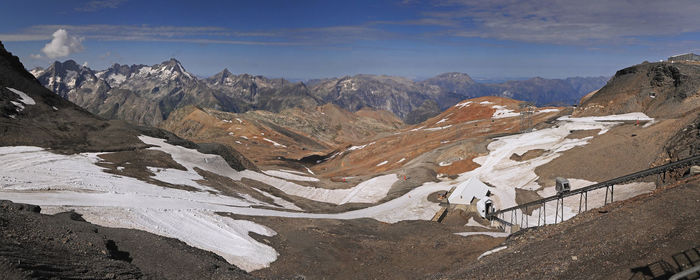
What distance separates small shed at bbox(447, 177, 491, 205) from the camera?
55.1 metres

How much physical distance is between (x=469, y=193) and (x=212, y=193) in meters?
34.6

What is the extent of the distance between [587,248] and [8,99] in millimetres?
74436

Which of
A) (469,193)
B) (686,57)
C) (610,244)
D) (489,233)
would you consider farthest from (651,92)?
(610,244)

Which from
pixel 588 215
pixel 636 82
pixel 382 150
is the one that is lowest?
pixel 382 150

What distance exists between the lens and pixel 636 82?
83.2 meters

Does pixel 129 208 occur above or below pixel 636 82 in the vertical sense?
below

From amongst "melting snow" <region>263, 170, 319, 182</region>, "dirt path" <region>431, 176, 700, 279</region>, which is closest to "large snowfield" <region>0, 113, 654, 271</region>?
"melting snow" <region>263, 170, 319, 182</region>

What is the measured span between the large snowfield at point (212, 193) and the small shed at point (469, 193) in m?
2.44

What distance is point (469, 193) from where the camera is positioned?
5550cm

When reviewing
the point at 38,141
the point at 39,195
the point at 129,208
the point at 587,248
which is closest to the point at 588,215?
the point at 587,248

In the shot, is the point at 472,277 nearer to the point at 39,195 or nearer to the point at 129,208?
the point at 129,208

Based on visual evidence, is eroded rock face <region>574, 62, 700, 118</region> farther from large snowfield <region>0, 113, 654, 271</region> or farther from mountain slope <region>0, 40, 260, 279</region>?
mountain slope <region>0, 40, 260, 279</region>

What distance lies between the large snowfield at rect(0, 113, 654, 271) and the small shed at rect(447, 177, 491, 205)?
244 cm

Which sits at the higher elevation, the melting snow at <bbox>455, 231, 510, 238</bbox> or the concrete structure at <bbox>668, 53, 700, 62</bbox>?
the concrete structure at <bbox>668, 53, 700, 62</bbox>
